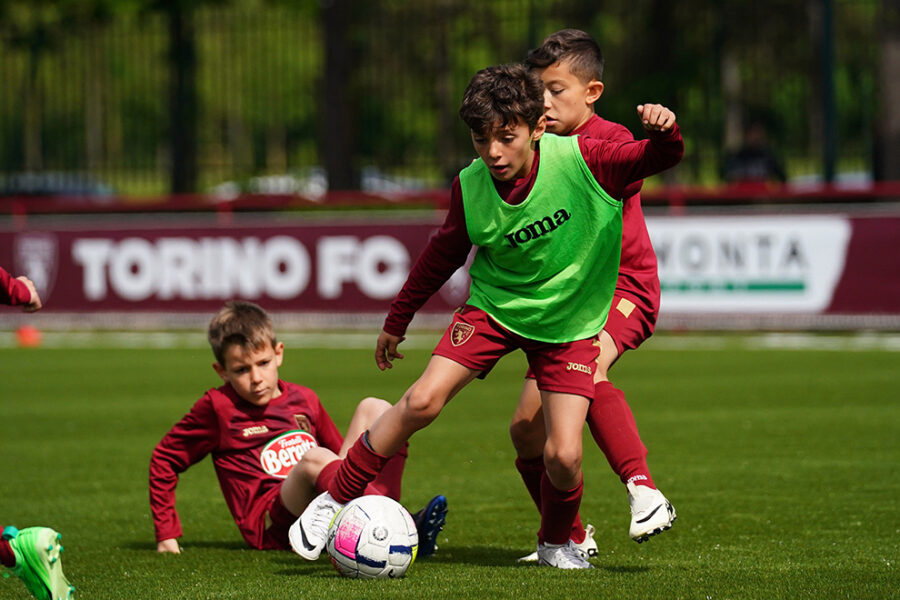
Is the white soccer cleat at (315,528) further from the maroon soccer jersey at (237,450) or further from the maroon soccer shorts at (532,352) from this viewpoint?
the maroon soccer shorts at (532,352)

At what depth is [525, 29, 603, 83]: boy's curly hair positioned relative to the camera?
557 cm

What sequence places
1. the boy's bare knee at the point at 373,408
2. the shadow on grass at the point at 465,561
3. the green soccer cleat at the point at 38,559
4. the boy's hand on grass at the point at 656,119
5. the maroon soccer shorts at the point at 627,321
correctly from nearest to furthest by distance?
1. the green soccer cleat at the point at 38,559
2. the boy's hand on grass at the point at 656,119
3. the shadow on grass at the point at 465,561
4. the maroon soccer shorts at the point at 627,321
5. the boy's bare knee at the point at 373,408

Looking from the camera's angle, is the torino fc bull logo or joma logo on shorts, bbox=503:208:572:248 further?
the torino fc bull logo

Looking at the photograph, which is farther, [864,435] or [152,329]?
[152,329]

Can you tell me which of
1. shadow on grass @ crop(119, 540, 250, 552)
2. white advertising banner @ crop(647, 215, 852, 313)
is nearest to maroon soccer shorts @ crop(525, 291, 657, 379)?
shadow on grass @ crop(119, 540, 250, 552)

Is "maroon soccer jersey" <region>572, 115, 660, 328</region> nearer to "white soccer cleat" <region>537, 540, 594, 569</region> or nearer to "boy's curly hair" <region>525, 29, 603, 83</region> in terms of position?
"boy's curly hair" <region>525, 29, 603, 83</region>

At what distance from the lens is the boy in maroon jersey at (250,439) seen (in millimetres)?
5770

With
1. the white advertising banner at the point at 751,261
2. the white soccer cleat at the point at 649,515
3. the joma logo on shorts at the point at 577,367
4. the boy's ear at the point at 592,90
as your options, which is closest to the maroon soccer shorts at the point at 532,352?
the joma logo on shorts at the point at 577,367

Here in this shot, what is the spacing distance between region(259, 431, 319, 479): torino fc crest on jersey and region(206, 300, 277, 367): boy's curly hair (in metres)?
0.40

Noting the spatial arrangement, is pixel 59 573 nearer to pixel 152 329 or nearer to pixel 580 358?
pixel 580 358

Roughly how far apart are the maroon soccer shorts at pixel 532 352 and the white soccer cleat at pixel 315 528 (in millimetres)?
736

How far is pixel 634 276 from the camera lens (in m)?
5.60

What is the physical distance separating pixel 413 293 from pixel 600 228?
2.51ft

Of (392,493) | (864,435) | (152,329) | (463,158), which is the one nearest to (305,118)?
(463,158)
